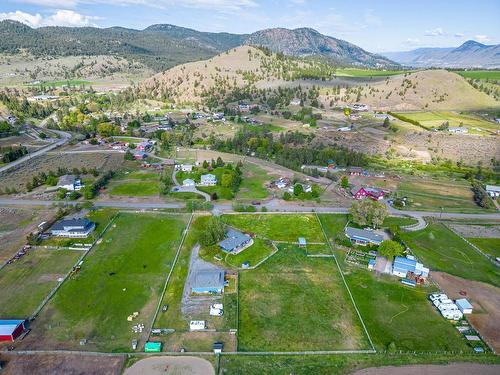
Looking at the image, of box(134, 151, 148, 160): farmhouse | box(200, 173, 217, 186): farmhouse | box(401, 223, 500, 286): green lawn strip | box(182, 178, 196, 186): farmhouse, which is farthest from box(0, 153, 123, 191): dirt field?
box(401, 223, 500, 286): green lawn strip

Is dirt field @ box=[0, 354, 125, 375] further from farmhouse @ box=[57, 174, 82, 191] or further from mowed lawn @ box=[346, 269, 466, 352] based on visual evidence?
farmhouse @ box=[57, 174, 82, 191]

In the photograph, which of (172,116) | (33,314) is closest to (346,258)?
(33,314)

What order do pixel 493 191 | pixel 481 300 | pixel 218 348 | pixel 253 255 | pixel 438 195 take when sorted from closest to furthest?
pixel 218 348 < pixel 481 300 < pixel 253 255 < pixel 438 195 < pixel 493 191

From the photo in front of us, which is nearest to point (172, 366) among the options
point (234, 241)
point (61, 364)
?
point (61, 364)

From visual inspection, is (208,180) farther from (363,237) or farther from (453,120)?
(453,120)

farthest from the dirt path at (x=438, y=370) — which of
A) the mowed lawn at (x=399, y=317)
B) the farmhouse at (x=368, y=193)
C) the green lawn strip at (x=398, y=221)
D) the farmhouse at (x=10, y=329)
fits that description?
the farmhouse at (x=368, y=193)

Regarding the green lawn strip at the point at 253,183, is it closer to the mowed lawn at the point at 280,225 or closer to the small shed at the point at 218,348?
the mowed lawn at the point at 280,225
